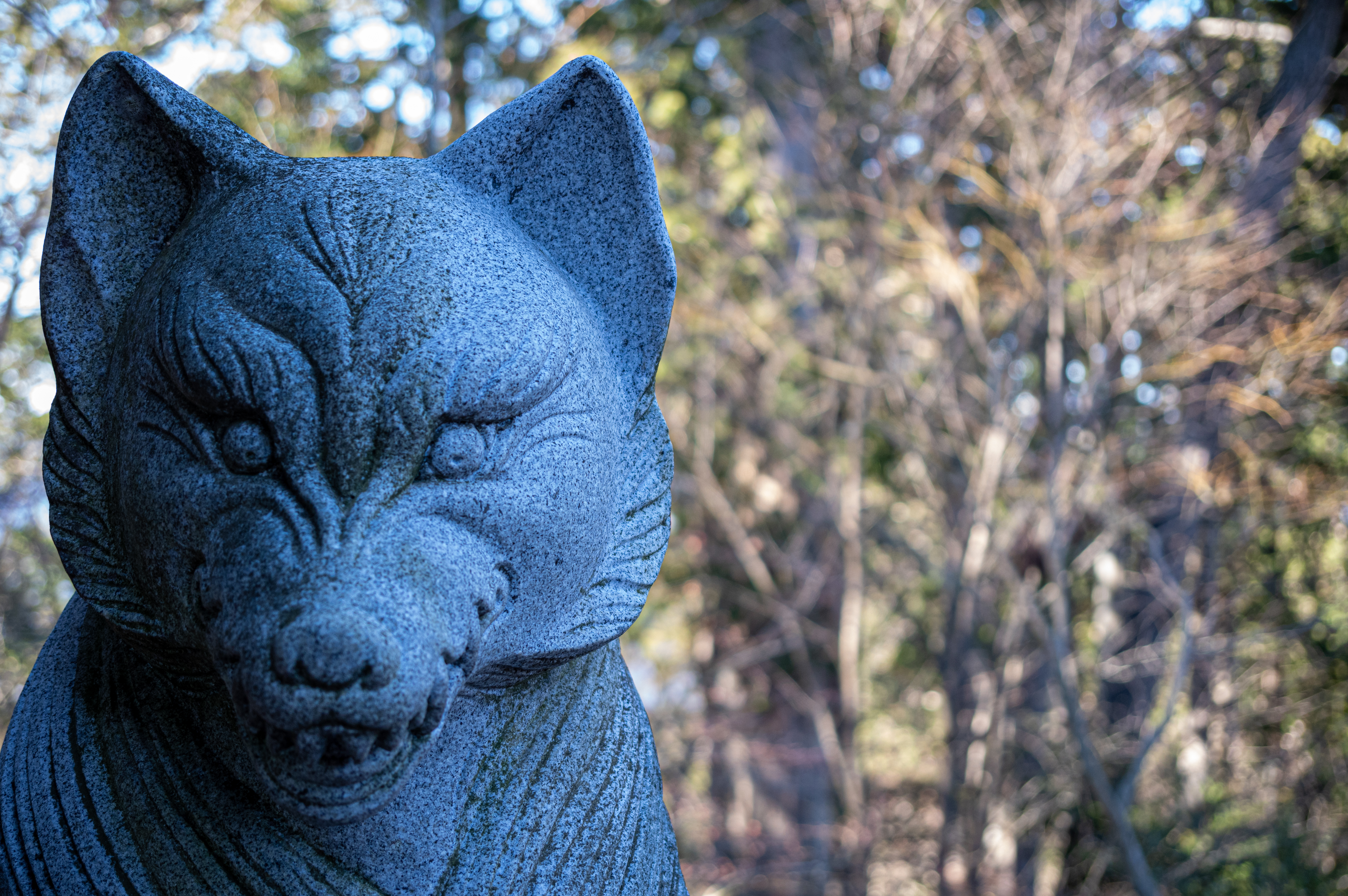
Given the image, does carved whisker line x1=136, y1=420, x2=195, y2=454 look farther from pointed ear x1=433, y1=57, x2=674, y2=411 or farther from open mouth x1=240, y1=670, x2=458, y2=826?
pointed ear x1=433, y1=57, x2=674, y2=411

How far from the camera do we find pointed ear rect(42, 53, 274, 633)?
1498 millimetres

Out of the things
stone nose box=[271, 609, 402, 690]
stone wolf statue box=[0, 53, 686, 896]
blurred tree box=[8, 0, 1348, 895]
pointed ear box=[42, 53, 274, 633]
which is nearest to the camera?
stone nose box=[271, 609, 402, 690]

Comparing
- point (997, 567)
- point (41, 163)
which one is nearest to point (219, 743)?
point (41, 163)

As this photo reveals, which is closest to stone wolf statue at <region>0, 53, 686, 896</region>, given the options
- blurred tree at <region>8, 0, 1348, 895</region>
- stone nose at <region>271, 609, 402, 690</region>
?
stone nose at <region>271, 609, 402, 690</region>

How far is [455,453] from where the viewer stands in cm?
128

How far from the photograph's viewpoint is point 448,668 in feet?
4.17

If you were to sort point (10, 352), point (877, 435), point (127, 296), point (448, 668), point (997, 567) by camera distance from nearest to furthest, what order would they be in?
1. point (448, 668)
2. point (127, 296)
3. point (10, 352)
4. point (997, 567)
5. point (877, 435)

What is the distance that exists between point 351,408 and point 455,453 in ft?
0.45

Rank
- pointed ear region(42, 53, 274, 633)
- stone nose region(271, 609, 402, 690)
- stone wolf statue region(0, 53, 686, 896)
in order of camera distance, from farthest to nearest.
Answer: pointed ear region(42, 53, 274, 633), stone wolf statue region(0, 53, 686, 896), stone nose region(271, 609, 402, 690)

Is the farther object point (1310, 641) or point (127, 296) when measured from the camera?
point (1310, 641)

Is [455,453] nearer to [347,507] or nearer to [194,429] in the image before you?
[347,507]

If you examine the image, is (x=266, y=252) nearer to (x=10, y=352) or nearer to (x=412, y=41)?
(x=412, y=41)

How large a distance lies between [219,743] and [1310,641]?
6.63 meters

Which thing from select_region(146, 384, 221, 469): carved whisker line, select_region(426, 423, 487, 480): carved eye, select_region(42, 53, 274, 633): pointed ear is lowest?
select_region(426, 423, 487, 480): carved eye
